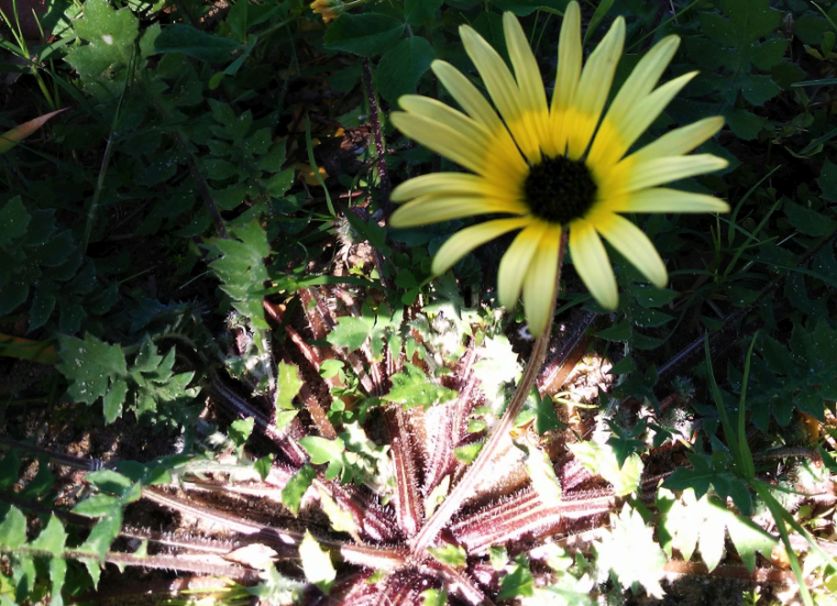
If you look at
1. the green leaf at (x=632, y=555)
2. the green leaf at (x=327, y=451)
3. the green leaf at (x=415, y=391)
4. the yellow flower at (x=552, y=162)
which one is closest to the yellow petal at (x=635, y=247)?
the yellow flower at (x=552, y=162)

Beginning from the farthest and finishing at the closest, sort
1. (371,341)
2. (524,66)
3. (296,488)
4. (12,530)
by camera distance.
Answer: (371,341) < (296,488) < (12,530) < (524,66)

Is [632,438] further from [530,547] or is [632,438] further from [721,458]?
[530,547]

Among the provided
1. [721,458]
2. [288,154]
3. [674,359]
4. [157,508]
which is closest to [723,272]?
[674,359]

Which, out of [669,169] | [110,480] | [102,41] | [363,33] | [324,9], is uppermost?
[324,9]

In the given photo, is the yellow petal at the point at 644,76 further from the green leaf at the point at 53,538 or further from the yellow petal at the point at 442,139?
the green leaf at the point at 53,538

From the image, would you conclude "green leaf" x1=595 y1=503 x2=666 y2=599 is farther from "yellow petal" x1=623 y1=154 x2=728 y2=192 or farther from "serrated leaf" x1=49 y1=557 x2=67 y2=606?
"serrated leaf" x1=49 y1=557 x2=67 y2=606

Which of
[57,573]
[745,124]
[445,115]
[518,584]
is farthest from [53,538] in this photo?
[745,124]

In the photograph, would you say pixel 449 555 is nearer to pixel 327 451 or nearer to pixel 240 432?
pixel 327 451
